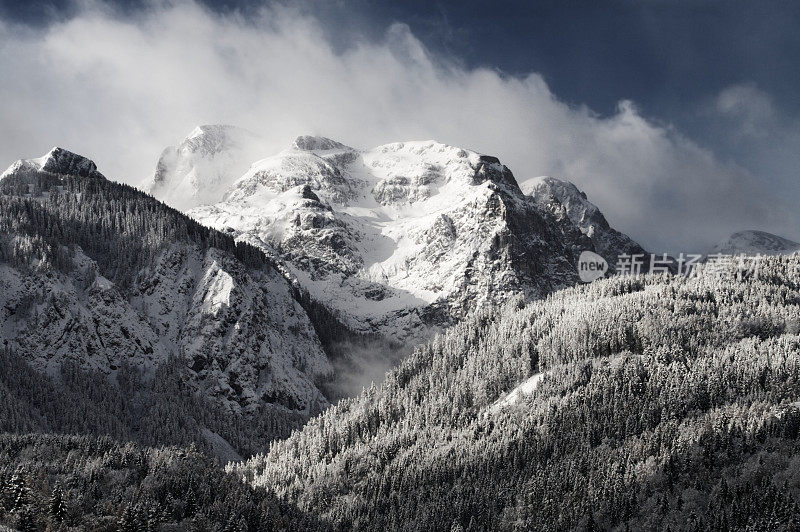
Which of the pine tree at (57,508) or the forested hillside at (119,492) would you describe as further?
the forested hillside at (119,492)

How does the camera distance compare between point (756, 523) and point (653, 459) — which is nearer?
point (756, 523)

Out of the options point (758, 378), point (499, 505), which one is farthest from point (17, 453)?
point (758, 378)

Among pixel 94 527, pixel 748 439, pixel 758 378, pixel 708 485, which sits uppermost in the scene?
pixel 758 378

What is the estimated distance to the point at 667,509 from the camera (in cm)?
15575

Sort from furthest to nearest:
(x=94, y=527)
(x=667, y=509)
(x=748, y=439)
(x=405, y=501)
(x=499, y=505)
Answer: (x=405, y=501) → (x=499, y=505) → (x=748, y=439) → (x=667, y=509) → (x=94, y=527)

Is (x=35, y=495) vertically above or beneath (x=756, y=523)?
beneath

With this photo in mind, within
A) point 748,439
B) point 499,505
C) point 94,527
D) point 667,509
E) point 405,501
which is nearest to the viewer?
point 94,527

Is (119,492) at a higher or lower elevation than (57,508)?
higher

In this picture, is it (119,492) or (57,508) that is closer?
(57,508)

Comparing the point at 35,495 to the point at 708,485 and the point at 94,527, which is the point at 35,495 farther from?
the point at 708,485

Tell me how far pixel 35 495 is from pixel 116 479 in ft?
83.8

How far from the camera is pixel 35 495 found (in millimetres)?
138250

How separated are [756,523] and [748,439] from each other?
28.4 m

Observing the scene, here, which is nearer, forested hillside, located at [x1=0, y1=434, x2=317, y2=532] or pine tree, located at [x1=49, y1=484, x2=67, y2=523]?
pine tree, located at [x1=49, y1=484, x2=67, y2=523]
